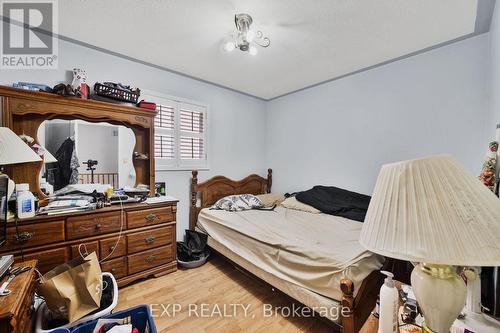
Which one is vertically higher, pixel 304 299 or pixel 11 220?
pixel 11 220

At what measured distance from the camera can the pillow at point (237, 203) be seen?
2846 mm

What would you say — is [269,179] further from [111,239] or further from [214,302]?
[111,239]

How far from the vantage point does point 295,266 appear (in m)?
1.67

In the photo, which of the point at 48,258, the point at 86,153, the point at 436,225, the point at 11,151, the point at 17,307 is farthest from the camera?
the point at 86,153

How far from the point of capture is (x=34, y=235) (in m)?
1.61

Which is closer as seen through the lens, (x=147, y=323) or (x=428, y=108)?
(x=147, y=323)

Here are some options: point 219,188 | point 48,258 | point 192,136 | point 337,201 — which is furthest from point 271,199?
point 48,258

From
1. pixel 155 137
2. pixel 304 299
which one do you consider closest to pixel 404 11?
pixel 304 299

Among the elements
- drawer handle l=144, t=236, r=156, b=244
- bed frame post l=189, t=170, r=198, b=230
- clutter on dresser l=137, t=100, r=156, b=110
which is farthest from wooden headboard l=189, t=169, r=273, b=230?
clutter on dresser l=137, t=100, r=156, b=110

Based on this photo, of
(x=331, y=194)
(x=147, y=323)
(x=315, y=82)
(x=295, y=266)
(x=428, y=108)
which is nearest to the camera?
(x=147, y=323)

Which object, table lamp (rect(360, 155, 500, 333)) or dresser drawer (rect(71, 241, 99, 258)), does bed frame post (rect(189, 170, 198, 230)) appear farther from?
table lamp (rect(360, 155, 500, 333))

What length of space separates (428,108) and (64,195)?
3.75 m

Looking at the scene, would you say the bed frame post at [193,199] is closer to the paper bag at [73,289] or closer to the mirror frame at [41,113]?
the mirror frame at [41,113]

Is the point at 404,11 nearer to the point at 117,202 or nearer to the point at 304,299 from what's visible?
the point at 304,299
